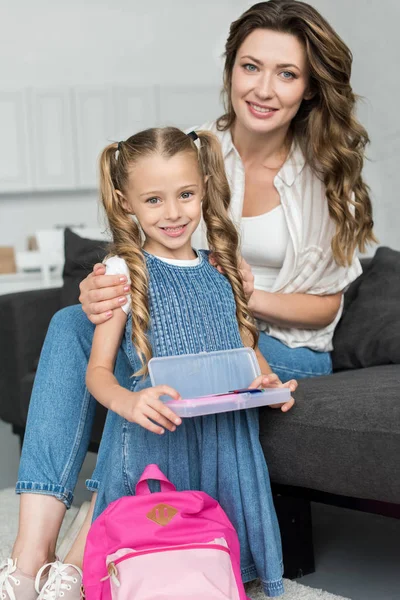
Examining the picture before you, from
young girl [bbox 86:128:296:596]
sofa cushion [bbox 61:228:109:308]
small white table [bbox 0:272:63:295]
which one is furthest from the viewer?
small white table [bbox 0:272:63:295]

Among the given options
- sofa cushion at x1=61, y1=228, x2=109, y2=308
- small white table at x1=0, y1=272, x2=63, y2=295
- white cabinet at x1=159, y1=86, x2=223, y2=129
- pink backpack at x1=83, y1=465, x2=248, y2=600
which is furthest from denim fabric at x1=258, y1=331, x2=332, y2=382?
white cabinet at x1=159, y1=86, x2=223, y2=129

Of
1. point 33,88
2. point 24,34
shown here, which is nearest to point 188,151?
point 33,88

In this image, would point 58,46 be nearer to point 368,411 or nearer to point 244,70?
point 244,70

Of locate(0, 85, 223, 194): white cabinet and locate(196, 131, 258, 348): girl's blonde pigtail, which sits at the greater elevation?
locate(196, 131, 258, 348): girl's blonde pigtail

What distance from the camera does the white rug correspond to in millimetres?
1680

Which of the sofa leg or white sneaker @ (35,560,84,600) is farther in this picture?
the sofa leg

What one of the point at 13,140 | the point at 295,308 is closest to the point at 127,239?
the point at 295,308

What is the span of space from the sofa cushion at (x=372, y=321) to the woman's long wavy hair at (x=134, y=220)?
57 centimetres

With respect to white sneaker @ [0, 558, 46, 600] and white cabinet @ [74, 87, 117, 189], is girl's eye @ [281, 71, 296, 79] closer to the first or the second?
white sneaker @ [0, 558, 46, 600]

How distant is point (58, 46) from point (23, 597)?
5428 mm

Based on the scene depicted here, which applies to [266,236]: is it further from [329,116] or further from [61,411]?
[61,411]

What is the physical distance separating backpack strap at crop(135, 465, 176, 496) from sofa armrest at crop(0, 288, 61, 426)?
1334 millimetres

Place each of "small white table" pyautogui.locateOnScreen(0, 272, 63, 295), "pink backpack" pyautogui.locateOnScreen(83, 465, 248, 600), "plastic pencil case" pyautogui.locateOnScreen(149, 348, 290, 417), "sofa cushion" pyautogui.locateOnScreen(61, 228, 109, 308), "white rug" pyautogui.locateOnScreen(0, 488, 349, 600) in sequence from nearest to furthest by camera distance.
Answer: "pink backpack" pyautogui.locateOnScreen(83, 465, 248, 600)
"plastic pencil case" pyautogui.locateOnScreen(149, 348, 290, 417)
"white rug" pyautogui.locateOnScreen(0, 488, 349, 600)
"sofa cushion" pyautogui.locateOnScreen(61, 228, 109, 308)
"small white table" pyautogui.locateOnScreen(0, 272, 63, 295)

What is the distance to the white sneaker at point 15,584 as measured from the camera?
1.53 m
